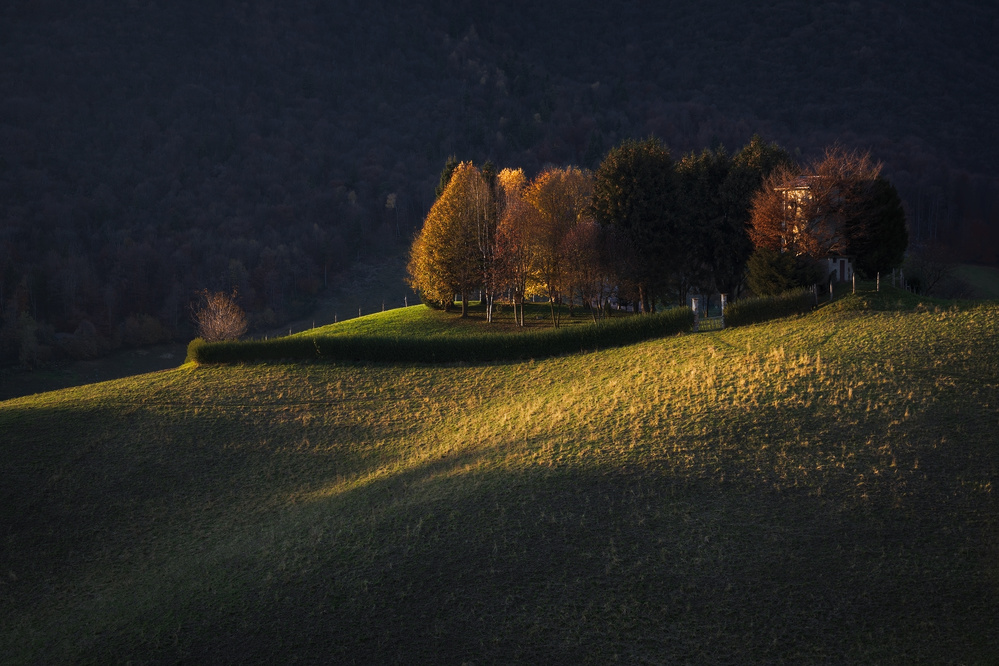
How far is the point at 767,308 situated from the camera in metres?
47.8

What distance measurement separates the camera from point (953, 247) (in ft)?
446

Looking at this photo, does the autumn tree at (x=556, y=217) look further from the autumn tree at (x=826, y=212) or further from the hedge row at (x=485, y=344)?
the autumn tree at (x=826, y=212)

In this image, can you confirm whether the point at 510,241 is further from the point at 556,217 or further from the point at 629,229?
the point at 629,229

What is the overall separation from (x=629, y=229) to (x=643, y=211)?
75.5 inches

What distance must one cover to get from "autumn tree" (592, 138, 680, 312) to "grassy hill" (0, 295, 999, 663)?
19705mm

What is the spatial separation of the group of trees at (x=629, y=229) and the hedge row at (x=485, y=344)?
10.2 metres

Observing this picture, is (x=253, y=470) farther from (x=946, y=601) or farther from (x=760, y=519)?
(x=946, y=601)

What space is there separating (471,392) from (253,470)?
43.9ft

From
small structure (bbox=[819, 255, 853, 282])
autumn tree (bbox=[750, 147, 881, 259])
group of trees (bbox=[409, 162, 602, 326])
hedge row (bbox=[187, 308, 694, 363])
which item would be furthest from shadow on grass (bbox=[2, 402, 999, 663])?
small structure (bbox=[819, 255, 853, 282])

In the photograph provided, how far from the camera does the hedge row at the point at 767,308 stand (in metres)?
47.6

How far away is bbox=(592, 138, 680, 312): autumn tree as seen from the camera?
60.0m

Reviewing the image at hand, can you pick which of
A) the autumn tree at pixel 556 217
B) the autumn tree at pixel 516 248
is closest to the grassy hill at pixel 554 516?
the autumn tree at pixel 556 217

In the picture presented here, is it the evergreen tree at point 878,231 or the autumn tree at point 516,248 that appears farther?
the autumn tree at point 516,248

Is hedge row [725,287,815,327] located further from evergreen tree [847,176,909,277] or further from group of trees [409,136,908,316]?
evergreen tree [847,176,909,277]
